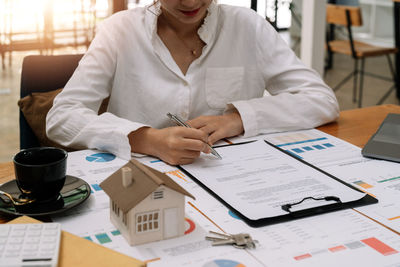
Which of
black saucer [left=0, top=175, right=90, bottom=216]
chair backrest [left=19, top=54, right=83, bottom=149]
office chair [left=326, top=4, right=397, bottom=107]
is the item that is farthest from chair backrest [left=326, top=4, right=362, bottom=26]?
black saucer [left=0, top=175, right=90, bottom=216]

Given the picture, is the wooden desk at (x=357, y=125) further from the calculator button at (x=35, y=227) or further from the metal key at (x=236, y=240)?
the metal key at (x=236, y=240)

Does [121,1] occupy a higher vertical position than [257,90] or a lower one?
higher

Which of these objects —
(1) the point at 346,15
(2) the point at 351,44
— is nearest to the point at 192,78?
(2) the point at 351,44

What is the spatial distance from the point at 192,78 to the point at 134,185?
831mm

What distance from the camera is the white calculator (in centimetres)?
71

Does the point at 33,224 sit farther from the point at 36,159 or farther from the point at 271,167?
the point at 271,167

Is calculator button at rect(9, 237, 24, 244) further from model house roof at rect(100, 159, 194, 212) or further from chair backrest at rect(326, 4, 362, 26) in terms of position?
chair backrest at rect(326, 4, 362, 26)

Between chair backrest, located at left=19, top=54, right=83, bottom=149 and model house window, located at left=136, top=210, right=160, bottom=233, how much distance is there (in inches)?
36.4

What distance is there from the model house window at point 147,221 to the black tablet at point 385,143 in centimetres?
64

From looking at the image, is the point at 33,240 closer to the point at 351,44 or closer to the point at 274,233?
the point at 274,233

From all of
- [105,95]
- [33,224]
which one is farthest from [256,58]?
[33,224]

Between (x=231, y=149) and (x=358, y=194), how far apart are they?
364 mm

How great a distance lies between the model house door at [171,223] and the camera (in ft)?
2.71

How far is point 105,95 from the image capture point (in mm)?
1587
